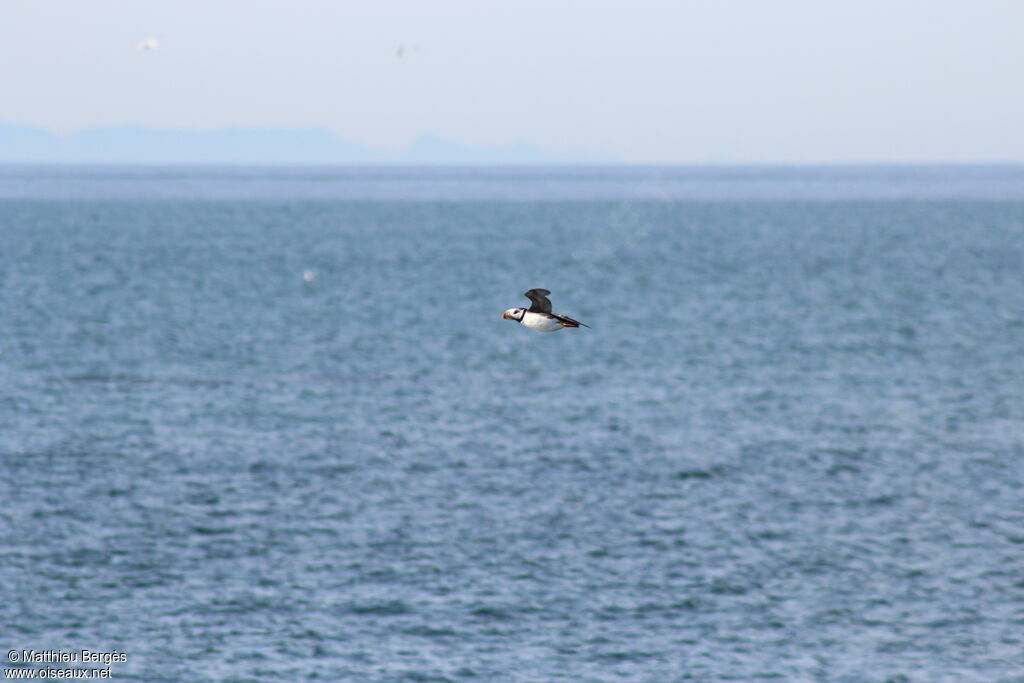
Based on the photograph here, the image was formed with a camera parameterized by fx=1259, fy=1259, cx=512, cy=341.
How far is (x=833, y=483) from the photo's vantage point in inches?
2265

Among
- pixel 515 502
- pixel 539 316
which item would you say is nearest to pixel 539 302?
pixel 539 316

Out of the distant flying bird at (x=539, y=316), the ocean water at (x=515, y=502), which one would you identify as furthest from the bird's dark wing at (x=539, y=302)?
the ocean water at (x=515, y=502)

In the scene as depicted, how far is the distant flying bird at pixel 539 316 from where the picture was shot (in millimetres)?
15503

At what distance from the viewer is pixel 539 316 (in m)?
15.9

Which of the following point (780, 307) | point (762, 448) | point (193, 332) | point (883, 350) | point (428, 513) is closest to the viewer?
point (428, 513)

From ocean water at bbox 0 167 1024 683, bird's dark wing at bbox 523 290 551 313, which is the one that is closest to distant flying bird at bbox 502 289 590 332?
bird's dark wing at bbox 523 290 551 313

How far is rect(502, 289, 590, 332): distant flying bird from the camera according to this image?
50.9ft

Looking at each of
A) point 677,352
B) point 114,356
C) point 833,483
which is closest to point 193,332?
point 114,356

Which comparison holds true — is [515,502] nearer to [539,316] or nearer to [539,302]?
[539,302]

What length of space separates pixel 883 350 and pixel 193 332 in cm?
5672

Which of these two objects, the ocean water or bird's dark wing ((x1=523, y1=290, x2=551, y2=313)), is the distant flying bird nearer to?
bird's dark wing ((x1=523, y1=290, x2=551, y2=313))

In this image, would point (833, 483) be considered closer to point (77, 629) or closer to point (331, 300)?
point (77, 629)

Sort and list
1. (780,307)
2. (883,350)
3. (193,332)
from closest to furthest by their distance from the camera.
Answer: (883,350) < (193,332) < (780,307)

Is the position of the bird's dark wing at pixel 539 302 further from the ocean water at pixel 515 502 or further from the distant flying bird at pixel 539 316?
the ocean water at pixel 515 502
